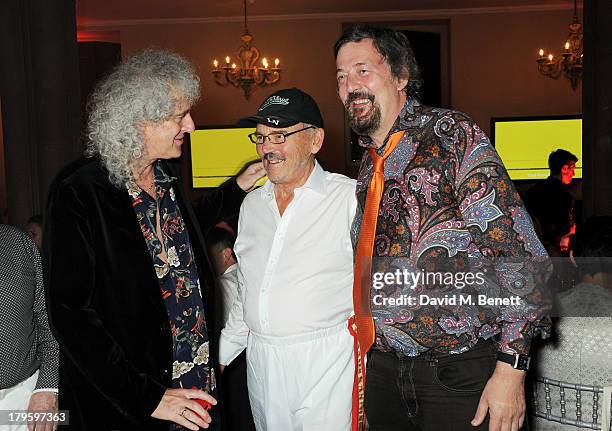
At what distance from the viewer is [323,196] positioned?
96.0 inches

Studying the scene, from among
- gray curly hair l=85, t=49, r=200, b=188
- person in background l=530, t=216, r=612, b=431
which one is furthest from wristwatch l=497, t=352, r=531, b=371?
gray curly hair l=85, t=49, r=200, b=188

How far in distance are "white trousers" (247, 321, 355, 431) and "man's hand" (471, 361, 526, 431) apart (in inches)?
24.1

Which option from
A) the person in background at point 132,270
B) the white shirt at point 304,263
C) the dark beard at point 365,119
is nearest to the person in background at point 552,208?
the white shirt at point 304,263

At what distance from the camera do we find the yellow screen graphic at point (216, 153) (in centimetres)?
1196

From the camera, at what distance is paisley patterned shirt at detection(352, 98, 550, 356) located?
1.85 meters

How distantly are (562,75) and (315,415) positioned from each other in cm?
1081

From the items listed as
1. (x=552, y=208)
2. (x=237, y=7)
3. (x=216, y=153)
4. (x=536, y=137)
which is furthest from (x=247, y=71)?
(x=552, y=208)

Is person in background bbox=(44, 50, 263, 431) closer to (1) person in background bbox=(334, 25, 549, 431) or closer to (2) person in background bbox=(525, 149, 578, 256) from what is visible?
(1) person in background bbox=(334, 25, 549, 431)

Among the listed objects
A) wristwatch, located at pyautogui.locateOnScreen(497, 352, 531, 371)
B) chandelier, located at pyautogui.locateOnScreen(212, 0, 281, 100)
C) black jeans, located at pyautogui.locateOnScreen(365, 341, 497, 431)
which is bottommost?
black jeans, located at pyautogui.locateOnScreen(365, 341, 497, 431)

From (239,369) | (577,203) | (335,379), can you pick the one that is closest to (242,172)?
(335,379)

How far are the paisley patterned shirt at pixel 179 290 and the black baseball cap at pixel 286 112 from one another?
41 centimetres

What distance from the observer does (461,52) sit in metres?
11.9

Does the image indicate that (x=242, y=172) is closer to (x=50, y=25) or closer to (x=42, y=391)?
(x=42, y=391)

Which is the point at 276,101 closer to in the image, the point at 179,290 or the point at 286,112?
the point at 286,112
